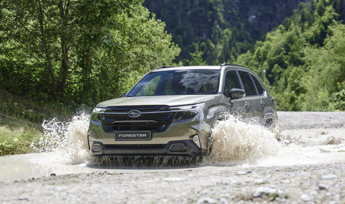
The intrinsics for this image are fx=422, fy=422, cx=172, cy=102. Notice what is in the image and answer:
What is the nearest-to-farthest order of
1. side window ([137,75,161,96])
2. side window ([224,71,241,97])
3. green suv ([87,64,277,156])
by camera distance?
green suv ([87,64,277,156]) → side window ([224,71,241,97]) → side window ([137,75,161,96])

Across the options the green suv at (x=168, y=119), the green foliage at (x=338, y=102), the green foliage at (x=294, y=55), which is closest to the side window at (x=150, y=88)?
the green suv at (x=168, y=119)

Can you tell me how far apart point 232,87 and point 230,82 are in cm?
9

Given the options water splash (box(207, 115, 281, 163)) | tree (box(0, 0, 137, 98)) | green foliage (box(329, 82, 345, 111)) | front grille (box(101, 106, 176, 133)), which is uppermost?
tree (box(0, 0, 137, 98))

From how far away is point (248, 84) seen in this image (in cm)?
803

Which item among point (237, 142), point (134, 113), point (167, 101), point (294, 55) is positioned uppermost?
point (167, 101)

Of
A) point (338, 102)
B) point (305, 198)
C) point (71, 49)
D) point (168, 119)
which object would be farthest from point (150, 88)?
point (338, 102)

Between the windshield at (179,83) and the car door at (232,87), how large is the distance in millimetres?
213

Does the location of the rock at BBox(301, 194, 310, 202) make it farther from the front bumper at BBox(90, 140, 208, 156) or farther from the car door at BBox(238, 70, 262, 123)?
the car door at BBox(238, 70, 262, 123)

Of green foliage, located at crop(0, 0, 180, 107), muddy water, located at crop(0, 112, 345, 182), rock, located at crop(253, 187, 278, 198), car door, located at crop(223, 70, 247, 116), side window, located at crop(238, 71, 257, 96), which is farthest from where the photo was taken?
green foliage, located at crop(0, 0, 180, 107)

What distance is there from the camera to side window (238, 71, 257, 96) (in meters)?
7.89

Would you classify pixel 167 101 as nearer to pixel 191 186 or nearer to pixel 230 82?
pixel 230 82

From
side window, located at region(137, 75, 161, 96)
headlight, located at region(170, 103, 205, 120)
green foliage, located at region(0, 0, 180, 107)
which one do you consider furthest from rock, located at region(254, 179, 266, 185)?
green foliage, located at region(0, 0, 180, 107)

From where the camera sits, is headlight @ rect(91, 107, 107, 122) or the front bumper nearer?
the front bumper

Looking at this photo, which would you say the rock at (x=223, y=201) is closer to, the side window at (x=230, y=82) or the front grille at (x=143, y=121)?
the front grille at (x=143, y=121)
